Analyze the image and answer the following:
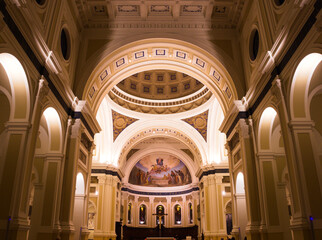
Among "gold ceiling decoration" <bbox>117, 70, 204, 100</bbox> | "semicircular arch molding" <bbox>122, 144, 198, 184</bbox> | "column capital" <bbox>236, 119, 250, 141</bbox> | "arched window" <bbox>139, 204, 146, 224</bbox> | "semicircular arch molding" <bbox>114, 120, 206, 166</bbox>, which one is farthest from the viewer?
"arched window" <bbox>139, 204, 146, 224</bbox>

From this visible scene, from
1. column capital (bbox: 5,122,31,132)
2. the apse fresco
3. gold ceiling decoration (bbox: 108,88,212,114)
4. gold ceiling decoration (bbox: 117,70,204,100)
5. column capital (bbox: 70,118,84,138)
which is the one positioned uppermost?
gold ceiling decoration (bbox: 117,70,204,100)

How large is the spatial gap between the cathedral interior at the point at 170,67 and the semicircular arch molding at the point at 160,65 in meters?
0.06

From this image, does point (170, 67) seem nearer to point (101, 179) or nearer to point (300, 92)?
point (300, 92)

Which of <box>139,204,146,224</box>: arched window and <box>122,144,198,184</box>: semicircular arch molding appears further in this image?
<box>139,204,146,224</box>: arched window

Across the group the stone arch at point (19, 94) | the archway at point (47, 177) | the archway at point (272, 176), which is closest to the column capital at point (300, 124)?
the archway at point (272, 176)

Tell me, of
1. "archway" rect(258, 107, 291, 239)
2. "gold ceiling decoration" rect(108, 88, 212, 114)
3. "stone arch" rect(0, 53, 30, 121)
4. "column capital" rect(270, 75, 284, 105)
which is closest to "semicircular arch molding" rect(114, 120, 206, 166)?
"gold ceiling decoration" rect(108, 88, 212, 114)

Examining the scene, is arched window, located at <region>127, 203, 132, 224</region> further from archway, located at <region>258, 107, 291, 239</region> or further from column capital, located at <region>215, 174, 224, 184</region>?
archway, located at <region>258, 107, 291, 239</region>

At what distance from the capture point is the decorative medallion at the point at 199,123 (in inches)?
863

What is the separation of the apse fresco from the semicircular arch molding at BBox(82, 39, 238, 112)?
1809cm

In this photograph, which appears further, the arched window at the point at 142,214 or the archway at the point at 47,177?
the arched window at the point at 142,214

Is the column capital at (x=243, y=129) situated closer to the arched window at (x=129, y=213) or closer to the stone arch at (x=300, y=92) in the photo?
the stone arch at (x=300, y=92)

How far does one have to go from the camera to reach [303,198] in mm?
6746

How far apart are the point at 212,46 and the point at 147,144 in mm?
17149

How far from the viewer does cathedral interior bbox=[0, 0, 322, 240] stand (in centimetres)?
691
